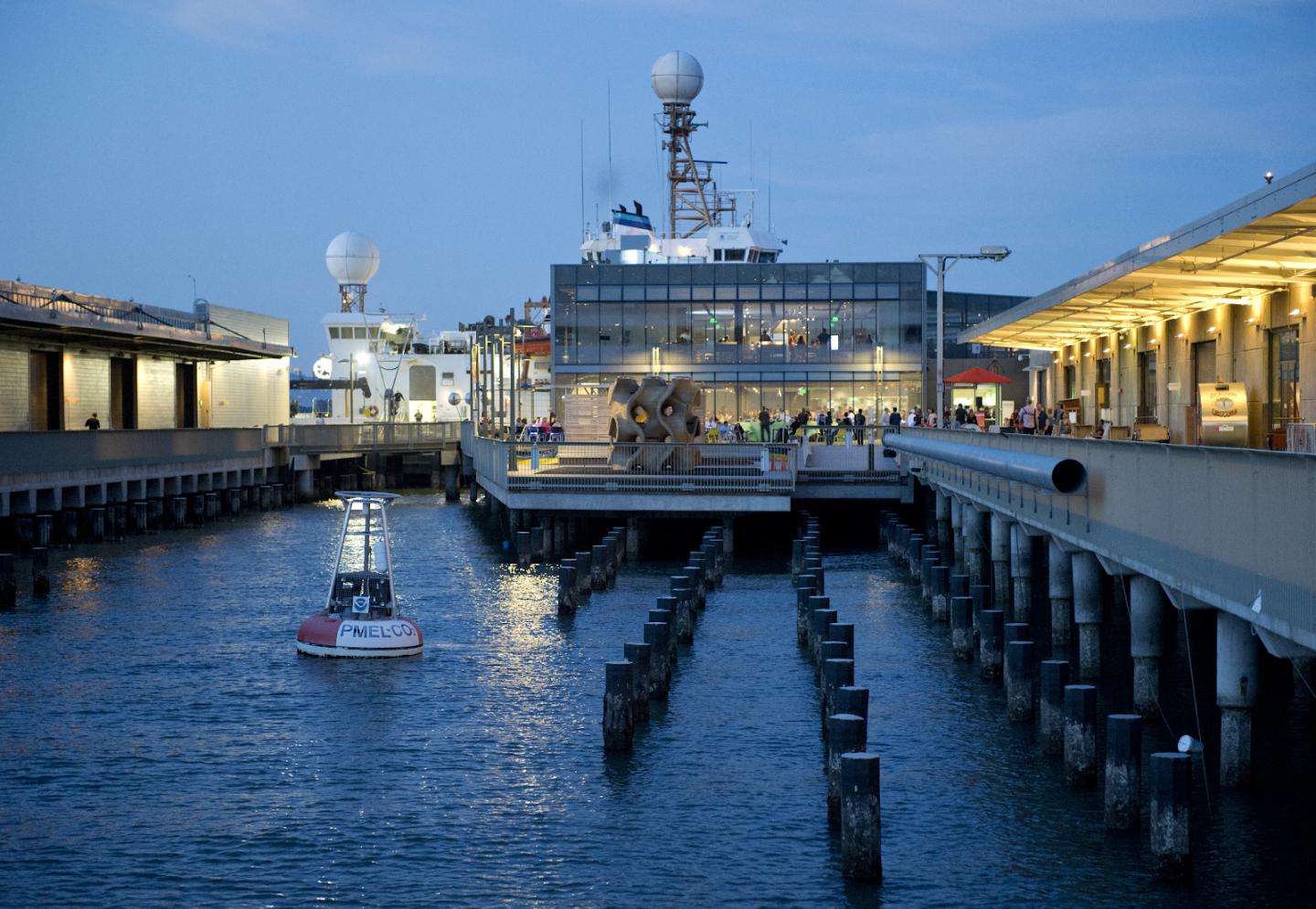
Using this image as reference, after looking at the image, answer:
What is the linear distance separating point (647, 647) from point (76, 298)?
4505 cm

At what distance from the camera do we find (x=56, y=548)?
1750 inches

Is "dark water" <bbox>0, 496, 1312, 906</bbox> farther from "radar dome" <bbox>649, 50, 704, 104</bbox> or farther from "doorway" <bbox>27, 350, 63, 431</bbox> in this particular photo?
"radar dome" <bbox>649, 50, 704, 104</bbox>

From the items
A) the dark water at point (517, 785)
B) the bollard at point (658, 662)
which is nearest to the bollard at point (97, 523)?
the dark water at point (517, 785)

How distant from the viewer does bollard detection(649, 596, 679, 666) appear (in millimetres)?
23766

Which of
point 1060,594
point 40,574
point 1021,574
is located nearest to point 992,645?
point 1060,594

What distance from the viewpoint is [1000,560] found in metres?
30.7

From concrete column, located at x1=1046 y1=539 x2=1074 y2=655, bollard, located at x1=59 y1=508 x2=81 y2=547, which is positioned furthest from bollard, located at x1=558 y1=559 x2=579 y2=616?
bollard, located at x1=59 y1=508 x2=81 y2=547

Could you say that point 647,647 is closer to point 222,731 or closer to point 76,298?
point 222,731

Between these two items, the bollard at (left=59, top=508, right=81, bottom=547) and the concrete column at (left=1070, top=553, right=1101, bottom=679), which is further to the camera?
the bollard at (left=59, top=508, right=81, bottom=547)

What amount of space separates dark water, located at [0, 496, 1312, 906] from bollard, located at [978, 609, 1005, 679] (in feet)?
0.94

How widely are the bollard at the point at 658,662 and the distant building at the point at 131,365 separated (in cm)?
2874

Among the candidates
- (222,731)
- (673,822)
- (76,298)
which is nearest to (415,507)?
(76,298)

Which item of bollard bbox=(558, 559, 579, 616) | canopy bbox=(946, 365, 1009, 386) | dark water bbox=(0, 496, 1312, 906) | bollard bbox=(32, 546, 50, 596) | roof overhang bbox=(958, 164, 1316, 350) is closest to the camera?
dark water bbox=(0, 496, 1312, 906)

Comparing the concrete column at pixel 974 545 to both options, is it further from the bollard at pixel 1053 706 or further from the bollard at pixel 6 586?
the bollard at pixel 6 586
